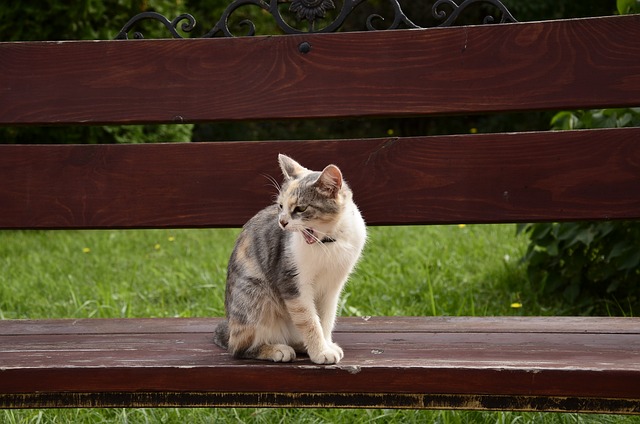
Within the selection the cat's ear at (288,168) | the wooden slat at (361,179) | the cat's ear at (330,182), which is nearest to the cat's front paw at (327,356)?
the cat's ear at (330,182)

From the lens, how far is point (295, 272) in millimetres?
2242

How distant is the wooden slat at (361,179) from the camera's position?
259 centimetres

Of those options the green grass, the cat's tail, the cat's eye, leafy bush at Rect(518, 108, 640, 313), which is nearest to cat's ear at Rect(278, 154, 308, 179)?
the cat's eye

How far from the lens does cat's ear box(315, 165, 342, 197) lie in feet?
7.27

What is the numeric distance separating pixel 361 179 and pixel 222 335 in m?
0.71

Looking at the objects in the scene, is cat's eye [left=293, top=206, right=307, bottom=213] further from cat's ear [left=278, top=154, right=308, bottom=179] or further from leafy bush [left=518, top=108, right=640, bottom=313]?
leafy bush [left=518, top=108, right=640, bottom=313]

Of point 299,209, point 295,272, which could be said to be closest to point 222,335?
point 295,272

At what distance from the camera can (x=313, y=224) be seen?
2.26m

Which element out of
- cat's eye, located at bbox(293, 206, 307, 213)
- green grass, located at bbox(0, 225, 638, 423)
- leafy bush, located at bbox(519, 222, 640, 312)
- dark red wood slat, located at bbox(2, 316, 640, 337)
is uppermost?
cat's eye, located at bbox(293, 206, 307, 213)

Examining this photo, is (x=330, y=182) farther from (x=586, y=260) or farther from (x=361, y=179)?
(x=586, y=260)

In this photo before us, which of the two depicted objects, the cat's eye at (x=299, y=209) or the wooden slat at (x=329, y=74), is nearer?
the cat's eye at (x=299, y=209)

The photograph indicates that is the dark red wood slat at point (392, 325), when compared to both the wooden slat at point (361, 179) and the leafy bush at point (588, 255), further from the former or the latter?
the leafy bush at point (588, 255)

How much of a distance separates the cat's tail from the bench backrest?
0.47 m

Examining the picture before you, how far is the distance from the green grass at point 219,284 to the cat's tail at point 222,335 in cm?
60
